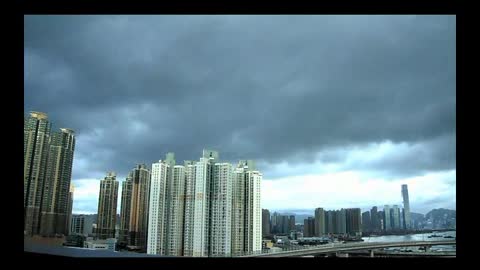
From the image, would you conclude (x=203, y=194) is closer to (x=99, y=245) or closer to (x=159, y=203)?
(x=159, y=203)

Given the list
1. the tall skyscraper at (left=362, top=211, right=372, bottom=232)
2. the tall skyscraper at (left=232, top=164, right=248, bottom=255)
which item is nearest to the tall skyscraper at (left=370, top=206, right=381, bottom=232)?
the tall skyscraper at (left=362, top=211, right=372, bottom=232)

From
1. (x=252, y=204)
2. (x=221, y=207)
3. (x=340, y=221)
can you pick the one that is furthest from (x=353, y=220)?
(x=221, y=207)
